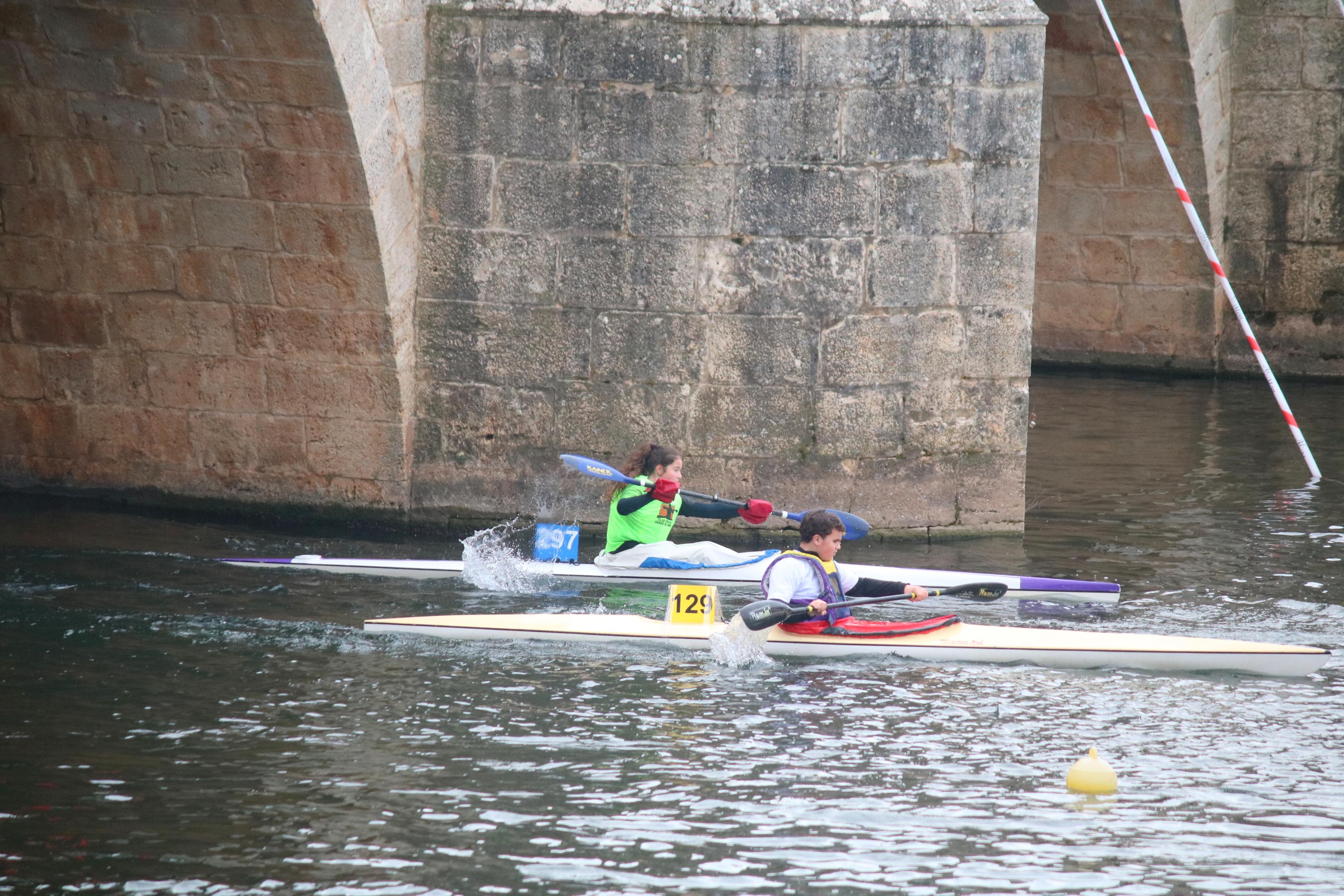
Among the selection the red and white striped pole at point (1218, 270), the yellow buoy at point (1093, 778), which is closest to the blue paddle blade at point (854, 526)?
the yellow buoy at point (1093, 778)

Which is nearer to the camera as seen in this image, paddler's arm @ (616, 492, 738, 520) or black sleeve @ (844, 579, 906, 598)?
black sleeve @ (844, 579, 906, 598)

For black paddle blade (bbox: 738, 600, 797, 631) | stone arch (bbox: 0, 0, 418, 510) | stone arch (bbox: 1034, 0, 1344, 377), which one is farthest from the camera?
stone arch (bbox: 1034, 0, 1344, 377)

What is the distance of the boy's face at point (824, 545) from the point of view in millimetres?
7406

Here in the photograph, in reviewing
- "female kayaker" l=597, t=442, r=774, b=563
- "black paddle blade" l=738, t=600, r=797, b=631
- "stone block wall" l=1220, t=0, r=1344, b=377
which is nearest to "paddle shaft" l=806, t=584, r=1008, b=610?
"black paddle blade" l=738, t=600, r=797, b=631

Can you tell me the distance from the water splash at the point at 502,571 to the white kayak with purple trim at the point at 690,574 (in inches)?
1.4

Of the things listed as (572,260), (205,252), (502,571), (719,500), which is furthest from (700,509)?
(205,252)

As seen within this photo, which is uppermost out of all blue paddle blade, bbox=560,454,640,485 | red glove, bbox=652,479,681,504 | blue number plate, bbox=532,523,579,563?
blue paddle blade, bbox=560,454,640,485

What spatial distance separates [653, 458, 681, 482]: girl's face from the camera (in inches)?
333

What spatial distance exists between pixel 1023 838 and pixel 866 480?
4226mm

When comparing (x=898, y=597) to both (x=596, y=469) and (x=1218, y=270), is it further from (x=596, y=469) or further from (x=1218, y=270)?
(x=1218, y=270)

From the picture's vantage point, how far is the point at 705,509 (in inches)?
349

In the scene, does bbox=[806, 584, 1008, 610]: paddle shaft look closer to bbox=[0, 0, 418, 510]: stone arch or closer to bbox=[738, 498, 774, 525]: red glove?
bbox=[738, 498, 774, 525]: red glove

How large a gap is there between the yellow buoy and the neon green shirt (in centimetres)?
352

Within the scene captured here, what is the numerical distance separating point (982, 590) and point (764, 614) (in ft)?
4.06
